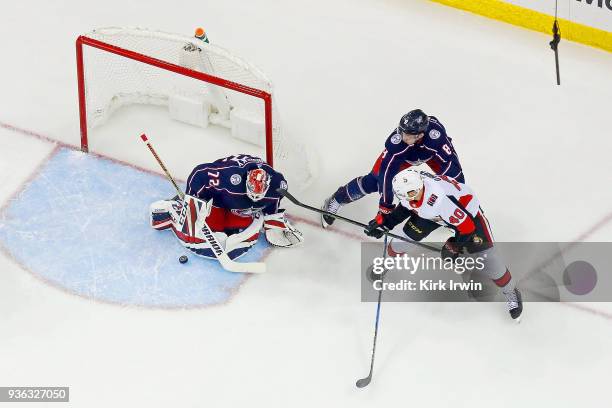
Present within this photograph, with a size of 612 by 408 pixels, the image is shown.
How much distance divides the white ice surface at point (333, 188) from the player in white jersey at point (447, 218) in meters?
0.29

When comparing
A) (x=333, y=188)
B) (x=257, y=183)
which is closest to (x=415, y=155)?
(x=257, y=183)

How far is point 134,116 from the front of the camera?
7.91 m

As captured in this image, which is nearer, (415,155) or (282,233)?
(415,155)

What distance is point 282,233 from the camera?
7125mm

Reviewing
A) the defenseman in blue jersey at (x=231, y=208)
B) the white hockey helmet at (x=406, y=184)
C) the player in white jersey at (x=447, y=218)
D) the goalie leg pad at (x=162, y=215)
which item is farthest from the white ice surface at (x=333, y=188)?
the white hockey helmet at (x=406, y=184)

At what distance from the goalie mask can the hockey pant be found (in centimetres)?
27

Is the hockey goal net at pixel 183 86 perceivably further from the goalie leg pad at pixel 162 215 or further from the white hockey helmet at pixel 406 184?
the white hockey helmet at pixel 406 184

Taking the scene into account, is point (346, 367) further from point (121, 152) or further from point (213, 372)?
point (121, 152)

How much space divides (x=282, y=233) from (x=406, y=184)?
1.09 meters

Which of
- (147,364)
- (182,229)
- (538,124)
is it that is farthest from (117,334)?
(538,124)

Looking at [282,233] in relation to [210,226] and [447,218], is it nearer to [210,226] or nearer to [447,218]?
[210,226]

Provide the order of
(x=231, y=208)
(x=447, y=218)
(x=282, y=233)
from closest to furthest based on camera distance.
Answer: (x=447, y=218)
(x=231, y=208)
(x=282, y=233)

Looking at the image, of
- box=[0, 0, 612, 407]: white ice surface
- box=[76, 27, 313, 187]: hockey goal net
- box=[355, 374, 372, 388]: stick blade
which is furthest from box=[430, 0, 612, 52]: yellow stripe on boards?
box=[355, 374, 372, 388]: stick blade

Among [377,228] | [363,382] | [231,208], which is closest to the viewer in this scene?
[363,382]
